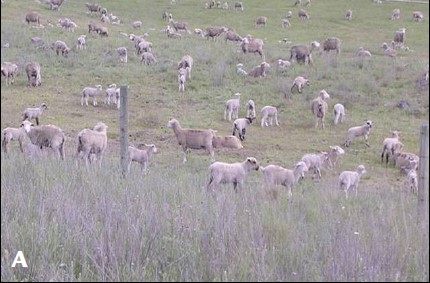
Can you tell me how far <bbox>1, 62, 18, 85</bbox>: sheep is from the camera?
79.2 feet

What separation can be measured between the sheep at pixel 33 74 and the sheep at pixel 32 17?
12.6m

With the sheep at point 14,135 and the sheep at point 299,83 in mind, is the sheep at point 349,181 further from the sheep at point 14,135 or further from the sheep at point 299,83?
the sheep at point 299,83

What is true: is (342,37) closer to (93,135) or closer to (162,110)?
(162,110)

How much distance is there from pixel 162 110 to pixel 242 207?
610 inches

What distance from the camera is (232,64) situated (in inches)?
1205

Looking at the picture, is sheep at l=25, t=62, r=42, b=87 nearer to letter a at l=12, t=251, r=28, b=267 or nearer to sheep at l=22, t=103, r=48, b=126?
sheep at l=22, t=103, r=48, b=126

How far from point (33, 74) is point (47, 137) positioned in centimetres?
1085

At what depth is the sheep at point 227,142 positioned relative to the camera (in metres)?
18.4

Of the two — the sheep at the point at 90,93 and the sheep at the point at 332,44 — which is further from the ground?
the sheep at the point at 332,44

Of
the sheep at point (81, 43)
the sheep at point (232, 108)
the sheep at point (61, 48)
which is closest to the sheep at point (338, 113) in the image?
the sheep at point (232, 108)

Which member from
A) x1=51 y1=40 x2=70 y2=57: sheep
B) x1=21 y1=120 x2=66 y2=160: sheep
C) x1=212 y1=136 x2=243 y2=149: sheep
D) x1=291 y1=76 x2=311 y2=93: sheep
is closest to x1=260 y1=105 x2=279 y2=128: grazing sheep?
x1=212 y1=136 x2=243 y2=149: sheep

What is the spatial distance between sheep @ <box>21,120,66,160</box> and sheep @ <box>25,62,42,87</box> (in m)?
9.97

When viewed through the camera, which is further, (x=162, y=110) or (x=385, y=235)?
(x=162, y=110)

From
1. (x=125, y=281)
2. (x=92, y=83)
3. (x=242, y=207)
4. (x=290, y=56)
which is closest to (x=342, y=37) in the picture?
(x=290, y=56)
